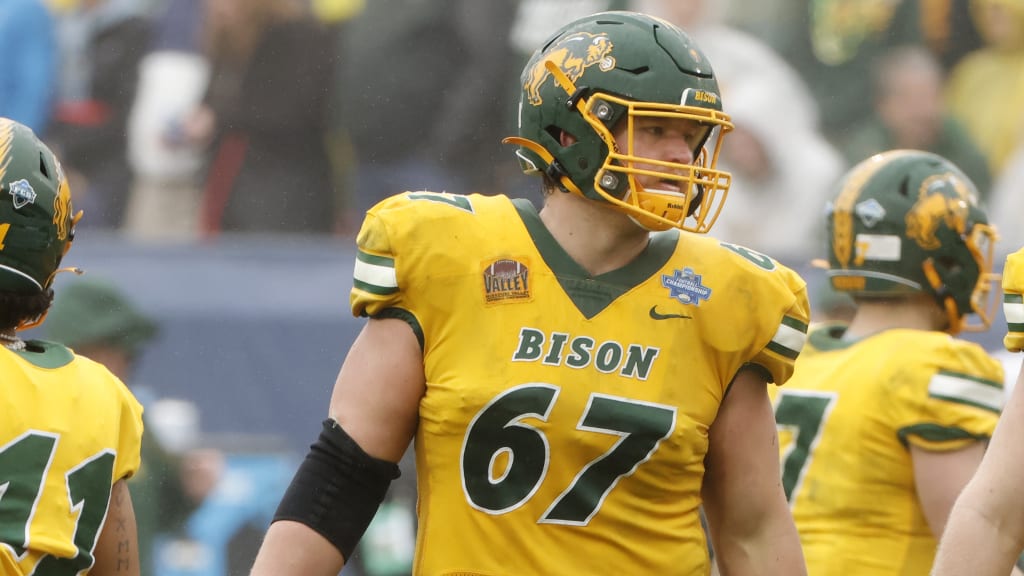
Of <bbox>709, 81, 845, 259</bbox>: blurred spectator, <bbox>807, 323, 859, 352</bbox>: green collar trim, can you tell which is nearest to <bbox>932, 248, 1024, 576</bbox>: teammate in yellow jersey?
<bbox>807, 323, 859, 352</bbox>: green collar trim

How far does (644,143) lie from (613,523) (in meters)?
0.72

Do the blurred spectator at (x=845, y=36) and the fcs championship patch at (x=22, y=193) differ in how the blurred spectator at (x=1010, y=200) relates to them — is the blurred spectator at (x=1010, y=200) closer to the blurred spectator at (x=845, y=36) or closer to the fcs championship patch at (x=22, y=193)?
the blurred spectator at (x=845, y=36)

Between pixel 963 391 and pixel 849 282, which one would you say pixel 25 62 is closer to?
pixel 849 282

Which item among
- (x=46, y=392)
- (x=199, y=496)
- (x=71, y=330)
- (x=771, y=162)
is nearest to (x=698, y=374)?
(x=46, y=392)

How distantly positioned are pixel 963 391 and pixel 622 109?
4.44 feet

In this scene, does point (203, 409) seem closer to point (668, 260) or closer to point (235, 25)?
point (235, 25)

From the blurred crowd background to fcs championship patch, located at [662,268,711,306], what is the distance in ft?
14.1

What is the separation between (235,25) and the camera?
7.88 m

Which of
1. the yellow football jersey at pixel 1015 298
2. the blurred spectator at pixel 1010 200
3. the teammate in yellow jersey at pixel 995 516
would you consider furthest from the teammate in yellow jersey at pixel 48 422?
the blurred spectator at pixel 1010 200

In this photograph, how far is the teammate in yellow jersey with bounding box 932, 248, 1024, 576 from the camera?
3070mm

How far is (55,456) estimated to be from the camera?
3.29 m

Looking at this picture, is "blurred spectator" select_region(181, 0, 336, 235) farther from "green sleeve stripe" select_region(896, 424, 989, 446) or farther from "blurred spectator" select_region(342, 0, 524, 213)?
"green sleeve stripe" select_region(896, 424, 989, 446)

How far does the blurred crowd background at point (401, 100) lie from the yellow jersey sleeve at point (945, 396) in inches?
132

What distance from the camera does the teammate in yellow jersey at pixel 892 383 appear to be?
4.16m
